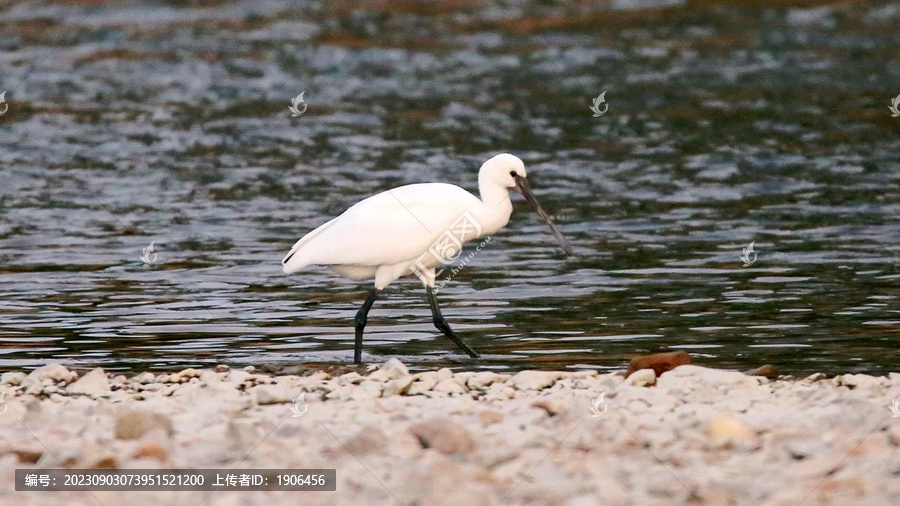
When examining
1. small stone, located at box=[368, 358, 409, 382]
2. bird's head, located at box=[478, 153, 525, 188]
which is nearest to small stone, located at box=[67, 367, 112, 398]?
small stone, located at box=[368, 358, 409, 382]

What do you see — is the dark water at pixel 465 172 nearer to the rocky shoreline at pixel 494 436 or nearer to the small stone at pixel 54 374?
the small stone at pixel 54 374

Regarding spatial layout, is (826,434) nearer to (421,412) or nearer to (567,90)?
(421,412)

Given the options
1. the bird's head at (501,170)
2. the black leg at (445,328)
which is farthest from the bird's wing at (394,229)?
the black leg at (445,328)

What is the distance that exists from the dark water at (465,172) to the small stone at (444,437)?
2874mm

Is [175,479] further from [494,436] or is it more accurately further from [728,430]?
[728,430]

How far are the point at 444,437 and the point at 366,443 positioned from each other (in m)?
0.34

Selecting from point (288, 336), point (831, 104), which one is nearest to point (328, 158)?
point (831, 104)

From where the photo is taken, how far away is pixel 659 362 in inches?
336

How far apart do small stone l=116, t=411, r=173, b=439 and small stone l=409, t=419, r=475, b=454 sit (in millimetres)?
1174

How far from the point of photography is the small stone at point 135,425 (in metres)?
6.63

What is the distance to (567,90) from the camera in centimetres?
2342

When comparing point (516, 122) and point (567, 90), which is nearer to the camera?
point (516, 122)

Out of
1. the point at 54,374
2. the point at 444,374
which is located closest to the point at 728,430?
the point at 444,374

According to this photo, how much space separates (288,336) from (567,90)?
1381cm
